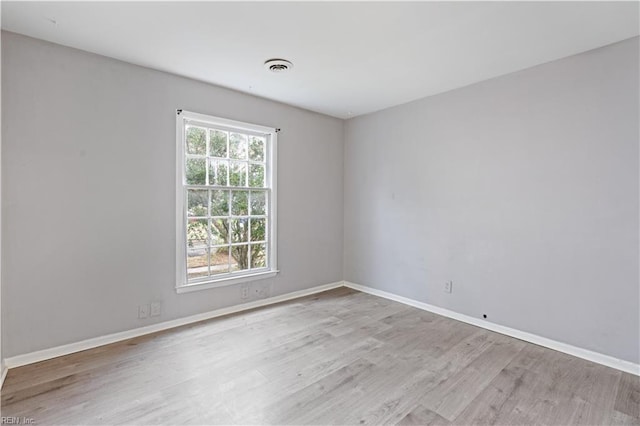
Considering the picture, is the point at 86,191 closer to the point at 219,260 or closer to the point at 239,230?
the point at 219,260

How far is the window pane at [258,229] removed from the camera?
382cm

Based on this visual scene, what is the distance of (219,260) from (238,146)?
4.34 feet

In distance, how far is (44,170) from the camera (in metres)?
2.46

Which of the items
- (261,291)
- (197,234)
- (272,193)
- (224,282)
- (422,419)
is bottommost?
(422,419)

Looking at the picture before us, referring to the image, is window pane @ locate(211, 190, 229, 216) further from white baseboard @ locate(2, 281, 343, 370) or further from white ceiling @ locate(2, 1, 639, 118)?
white ceiling @ locate(2, 1, 639, 118)

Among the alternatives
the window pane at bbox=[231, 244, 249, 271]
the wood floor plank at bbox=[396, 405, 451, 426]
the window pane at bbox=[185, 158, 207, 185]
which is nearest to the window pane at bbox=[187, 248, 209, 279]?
the window pane at bbox=[231, 244, 249, 271]

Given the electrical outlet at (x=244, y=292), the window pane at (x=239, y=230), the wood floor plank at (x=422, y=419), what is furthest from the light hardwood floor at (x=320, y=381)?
the window pane at (x=239, y=230)

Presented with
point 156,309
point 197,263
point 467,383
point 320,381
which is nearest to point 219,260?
point 197,263

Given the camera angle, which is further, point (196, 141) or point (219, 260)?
point (219, 260)

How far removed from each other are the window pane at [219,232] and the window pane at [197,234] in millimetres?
79

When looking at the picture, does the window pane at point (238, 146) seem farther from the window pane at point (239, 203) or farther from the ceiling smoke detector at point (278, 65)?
the ceiling smoke detector at point (278, 65)

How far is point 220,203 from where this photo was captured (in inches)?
138

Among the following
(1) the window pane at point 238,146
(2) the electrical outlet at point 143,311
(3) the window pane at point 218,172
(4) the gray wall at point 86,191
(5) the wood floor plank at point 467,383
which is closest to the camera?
(5) the wood floor plank at point 467,383

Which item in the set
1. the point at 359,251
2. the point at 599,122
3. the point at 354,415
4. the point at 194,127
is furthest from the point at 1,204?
the point at 599,122
